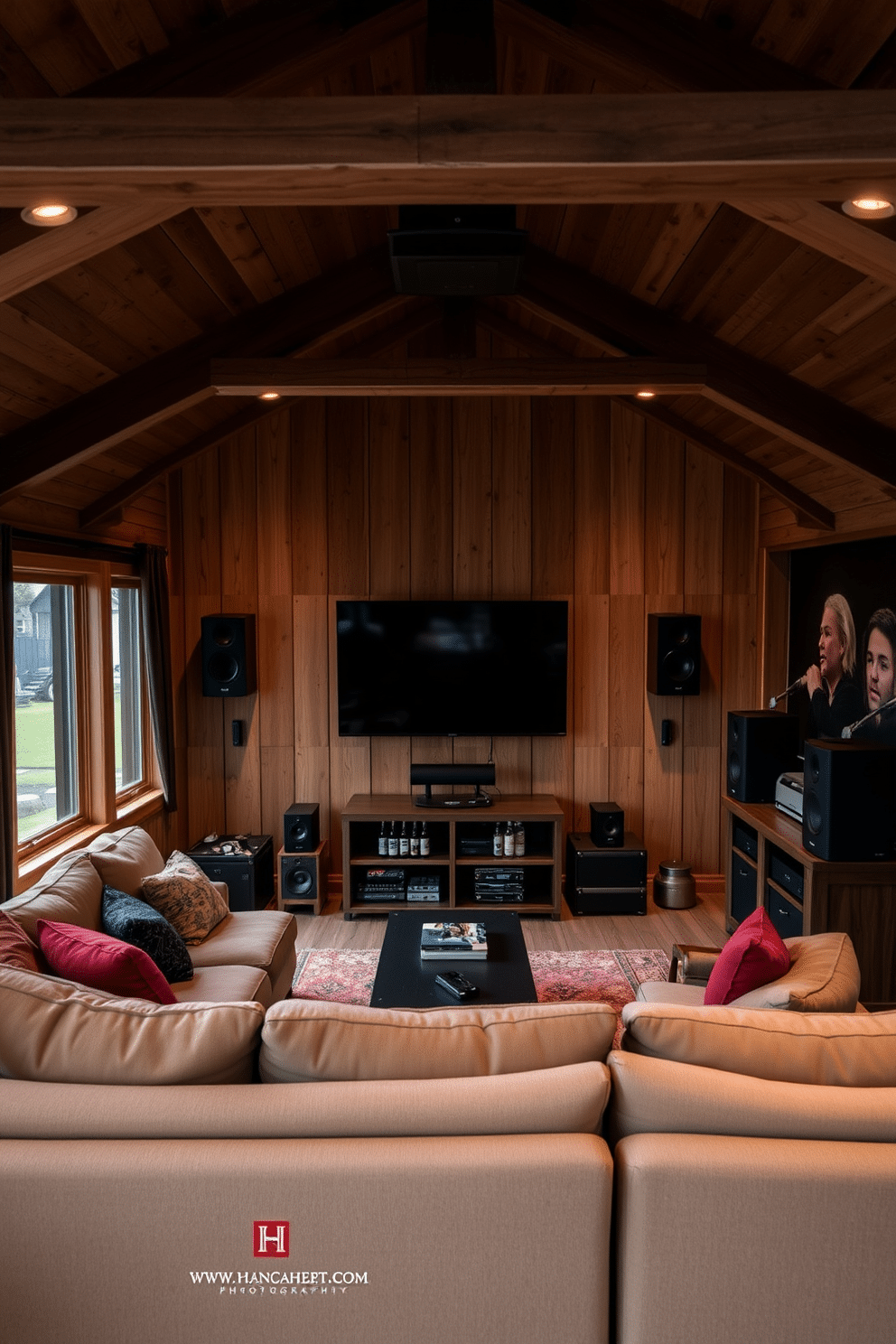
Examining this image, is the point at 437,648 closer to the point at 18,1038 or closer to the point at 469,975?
the point at 469,975

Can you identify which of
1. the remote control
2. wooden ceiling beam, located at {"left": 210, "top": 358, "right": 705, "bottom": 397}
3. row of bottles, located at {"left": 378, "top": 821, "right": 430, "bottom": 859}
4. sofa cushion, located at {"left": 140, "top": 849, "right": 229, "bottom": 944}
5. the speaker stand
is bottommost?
the remote control

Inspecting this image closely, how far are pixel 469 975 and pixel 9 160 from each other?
9.33 ft

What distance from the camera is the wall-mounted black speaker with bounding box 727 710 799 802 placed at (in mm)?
4965

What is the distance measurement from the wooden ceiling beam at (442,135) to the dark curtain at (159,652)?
3.32 m

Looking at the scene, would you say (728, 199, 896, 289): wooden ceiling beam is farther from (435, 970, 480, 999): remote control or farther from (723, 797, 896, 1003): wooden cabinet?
(435, 970, 480, 999): remote control

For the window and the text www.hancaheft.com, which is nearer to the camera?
the text www.hancaheft.com

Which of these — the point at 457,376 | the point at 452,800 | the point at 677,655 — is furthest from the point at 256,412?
the point at 677,655

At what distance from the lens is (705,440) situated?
17.5ft

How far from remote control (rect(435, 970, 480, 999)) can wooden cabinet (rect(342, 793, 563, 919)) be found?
1990 millimetres

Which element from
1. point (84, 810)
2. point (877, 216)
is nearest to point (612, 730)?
point (84, 810)

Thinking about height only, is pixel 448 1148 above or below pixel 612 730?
below

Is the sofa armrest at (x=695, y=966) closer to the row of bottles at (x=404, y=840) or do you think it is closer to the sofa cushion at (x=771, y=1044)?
the sofa cushion at (x=771, y=1044)

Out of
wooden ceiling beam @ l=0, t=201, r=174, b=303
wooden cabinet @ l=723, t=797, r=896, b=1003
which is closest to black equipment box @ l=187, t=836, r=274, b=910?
wooden cabinet @ l=723, t=797, r=896, b=1003

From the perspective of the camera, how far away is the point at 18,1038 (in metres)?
1.89
